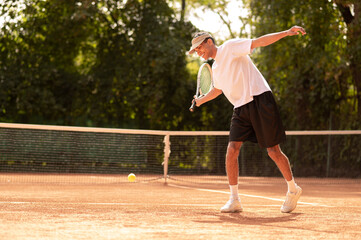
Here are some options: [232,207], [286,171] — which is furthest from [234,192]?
[286,171]

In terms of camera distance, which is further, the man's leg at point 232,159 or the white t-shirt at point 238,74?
the man's leg at point 232,159

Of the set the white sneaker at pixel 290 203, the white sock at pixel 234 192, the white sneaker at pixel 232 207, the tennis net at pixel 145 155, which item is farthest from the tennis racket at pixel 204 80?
the tennis net at pixel 145 155

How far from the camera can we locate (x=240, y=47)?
571 centimetres

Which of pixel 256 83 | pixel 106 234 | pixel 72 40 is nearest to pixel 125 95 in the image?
pixel 72 40

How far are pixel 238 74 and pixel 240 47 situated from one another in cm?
26

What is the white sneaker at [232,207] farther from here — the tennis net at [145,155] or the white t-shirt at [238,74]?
the tennis net at [145,155]

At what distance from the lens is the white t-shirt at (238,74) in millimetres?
5789

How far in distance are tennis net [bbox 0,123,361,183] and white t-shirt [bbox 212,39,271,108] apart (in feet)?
24.9

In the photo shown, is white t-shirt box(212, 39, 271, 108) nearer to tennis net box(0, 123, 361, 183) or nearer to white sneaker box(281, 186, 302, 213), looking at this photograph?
white sneaker box(281, 186, 302, 213)

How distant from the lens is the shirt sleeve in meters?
5.67

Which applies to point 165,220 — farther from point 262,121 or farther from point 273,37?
point 273,37

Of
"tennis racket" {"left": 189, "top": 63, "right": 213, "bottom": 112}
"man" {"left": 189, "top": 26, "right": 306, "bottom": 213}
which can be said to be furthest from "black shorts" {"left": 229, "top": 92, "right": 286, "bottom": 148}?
"tennis racket" {"left": 189, "top": 63, "right": 213, "bottom": 112}

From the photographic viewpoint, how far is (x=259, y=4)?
1608 cm

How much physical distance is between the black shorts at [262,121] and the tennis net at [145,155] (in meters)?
7.49
